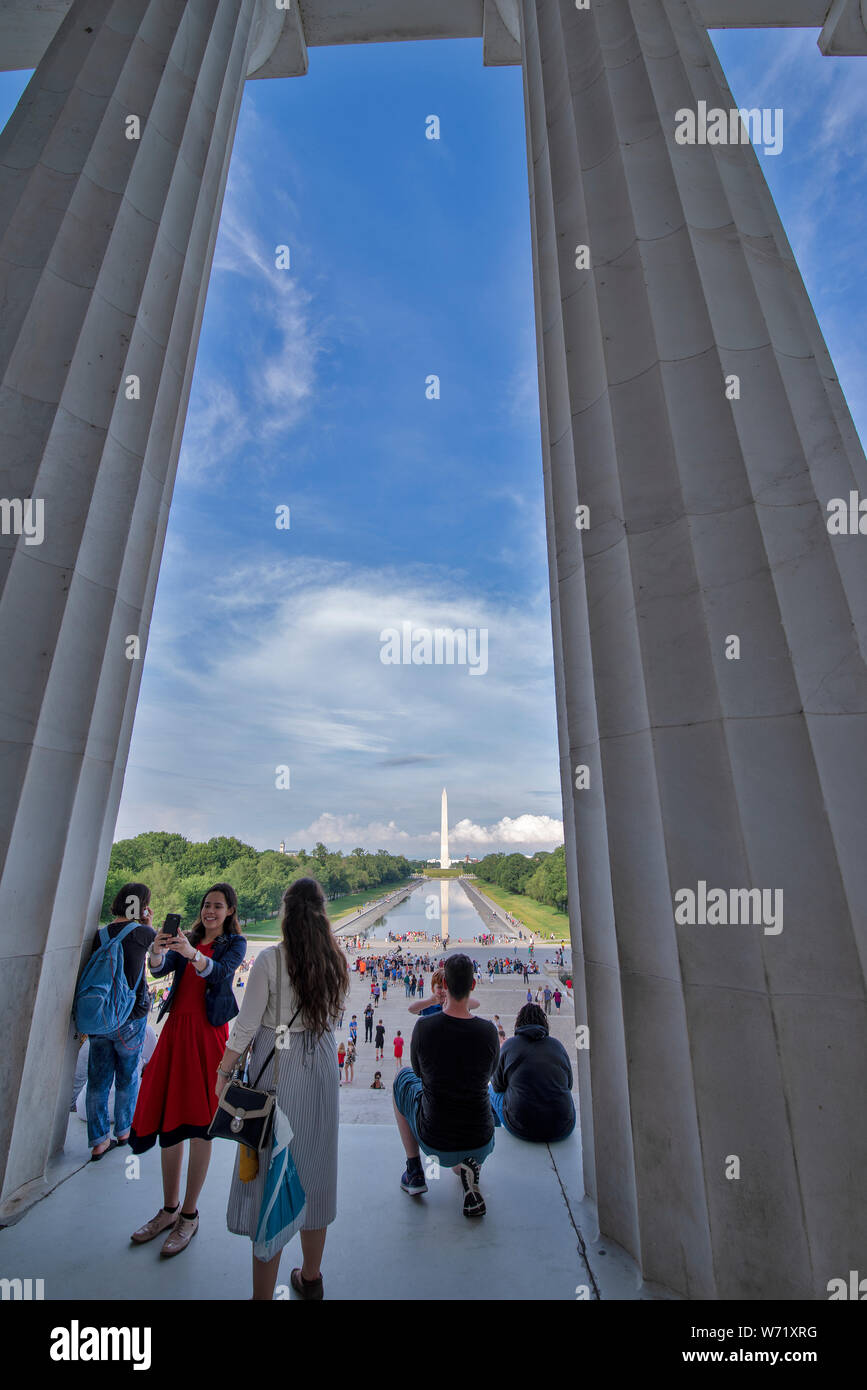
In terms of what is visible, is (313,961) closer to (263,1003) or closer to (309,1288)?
(263,1003)

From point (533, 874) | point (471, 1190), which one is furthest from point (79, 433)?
point (533, 874)

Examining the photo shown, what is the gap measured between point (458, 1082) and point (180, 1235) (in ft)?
8.79

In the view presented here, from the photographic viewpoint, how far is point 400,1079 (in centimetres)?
614

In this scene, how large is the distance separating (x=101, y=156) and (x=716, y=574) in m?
10.4

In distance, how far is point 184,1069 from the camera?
514 cm

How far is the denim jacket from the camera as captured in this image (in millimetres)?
5273

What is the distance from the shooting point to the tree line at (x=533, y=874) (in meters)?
47.9

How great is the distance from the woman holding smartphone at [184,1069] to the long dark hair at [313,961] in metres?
1.26

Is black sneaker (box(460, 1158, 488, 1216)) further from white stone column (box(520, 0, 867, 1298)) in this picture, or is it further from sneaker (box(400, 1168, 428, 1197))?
white stone column (box(520, 0, 867, 1298))

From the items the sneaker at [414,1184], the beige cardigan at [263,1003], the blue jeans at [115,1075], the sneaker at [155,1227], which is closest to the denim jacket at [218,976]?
the beige cardigan at [263,1003]

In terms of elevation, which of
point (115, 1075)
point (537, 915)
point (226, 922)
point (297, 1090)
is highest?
point (226, 922)

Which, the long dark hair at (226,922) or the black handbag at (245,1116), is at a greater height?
the long dark hair at (226,922)

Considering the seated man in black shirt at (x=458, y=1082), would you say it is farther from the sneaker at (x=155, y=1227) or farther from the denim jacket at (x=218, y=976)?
the sneaker at (x=155, y=1227)
